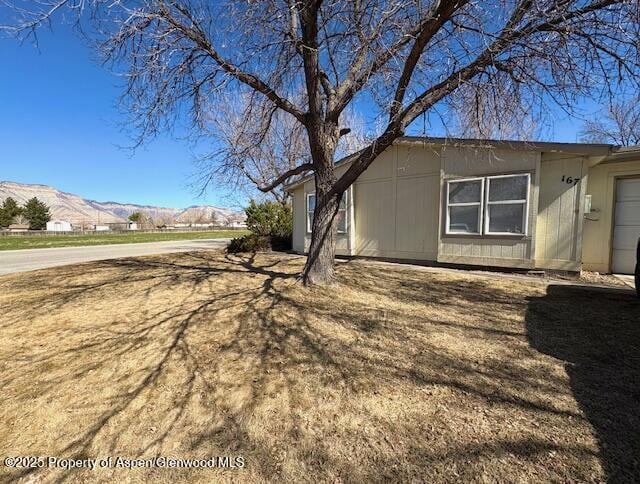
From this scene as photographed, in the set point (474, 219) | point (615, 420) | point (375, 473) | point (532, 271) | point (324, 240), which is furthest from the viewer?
point (474, 219)

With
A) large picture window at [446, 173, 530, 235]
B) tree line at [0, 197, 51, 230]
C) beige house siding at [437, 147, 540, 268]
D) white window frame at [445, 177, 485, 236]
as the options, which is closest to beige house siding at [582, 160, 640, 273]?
beige house siding at [437, 147, 540, 268]

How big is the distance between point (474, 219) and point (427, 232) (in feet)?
4.31

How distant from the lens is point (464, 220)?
8.14 m

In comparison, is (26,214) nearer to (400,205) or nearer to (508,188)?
(400,205)

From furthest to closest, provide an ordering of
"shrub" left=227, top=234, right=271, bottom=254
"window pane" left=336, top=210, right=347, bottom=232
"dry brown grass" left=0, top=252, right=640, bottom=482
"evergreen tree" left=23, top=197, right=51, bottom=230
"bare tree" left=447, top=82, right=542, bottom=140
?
"evergreen tree" left=23, top=197, right=51, bottom=230 < "shrub" left=227, top=234, right=271, bottom=254 < "window pane" left=336, top=210, right=347, bottom=232 < "bare tree" left=447, top=82, right=542, bottom=140 < "dry brown grass" left=0, top=252, right=640, bottom=482

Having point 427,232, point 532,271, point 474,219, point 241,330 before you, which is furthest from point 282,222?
point 241,330

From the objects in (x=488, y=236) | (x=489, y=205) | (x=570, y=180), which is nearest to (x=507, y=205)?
(x=489, y=205)

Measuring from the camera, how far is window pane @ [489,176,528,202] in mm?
7176

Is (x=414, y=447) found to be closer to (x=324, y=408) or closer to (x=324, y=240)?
(x=324, y=408)

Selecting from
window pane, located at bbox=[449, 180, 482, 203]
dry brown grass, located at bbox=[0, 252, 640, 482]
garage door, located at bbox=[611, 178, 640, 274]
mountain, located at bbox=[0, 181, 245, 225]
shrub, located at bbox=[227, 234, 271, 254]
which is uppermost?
mountain, located at bbox=[0, 181, 245, 225]

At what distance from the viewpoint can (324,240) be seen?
19.0 feet

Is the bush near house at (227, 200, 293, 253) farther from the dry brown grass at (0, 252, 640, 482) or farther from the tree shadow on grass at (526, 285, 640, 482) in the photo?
the tree shadow on grass at (526, 285, 640, 482)

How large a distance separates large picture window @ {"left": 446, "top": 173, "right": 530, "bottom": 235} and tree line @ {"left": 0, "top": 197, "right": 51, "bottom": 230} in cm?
5084

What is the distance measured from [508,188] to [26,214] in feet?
181
